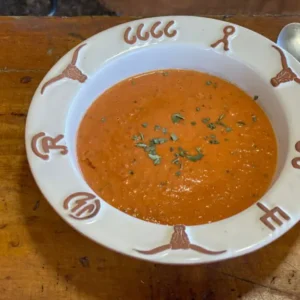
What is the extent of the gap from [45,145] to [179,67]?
0.36 metres

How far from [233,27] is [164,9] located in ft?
3.06

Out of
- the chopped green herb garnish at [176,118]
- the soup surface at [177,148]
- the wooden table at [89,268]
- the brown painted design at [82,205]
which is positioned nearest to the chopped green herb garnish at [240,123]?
the soup surface at [177,148]

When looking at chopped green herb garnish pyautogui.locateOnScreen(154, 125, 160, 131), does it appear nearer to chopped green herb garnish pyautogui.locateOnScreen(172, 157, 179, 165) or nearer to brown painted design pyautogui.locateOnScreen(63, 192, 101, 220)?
chopped green herb garnish pyautogui.locateOnScreen(172, 157, 179, 165)

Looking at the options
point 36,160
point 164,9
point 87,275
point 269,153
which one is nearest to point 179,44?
point 269,153

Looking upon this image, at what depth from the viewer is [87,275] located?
3.06 ft

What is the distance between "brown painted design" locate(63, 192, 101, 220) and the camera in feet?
2.84

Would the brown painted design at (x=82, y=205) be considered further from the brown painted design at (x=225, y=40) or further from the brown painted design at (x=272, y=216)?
the brown painted design at (x=225, y=40)

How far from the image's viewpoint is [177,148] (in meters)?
1.01

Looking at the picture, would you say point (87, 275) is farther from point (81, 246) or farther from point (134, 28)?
point (134, 28)

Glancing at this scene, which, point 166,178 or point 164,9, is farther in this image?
point 164,9

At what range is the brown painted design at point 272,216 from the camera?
2.80 feet

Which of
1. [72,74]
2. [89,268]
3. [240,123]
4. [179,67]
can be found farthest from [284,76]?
[89,268]

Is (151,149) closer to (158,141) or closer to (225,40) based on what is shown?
(158,141)

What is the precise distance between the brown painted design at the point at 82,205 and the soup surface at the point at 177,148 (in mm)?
70
